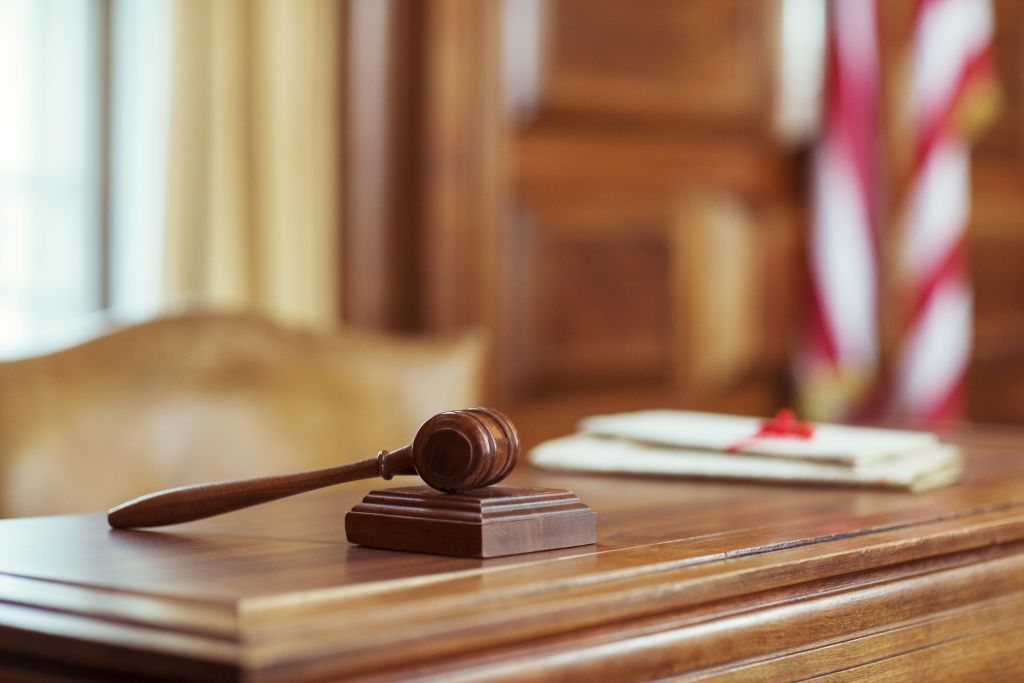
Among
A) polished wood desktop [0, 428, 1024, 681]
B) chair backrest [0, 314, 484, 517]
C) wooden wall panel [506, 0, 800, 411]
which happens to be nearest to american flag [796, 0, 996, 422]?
wooden wall panel [506, 0, 800, 411]

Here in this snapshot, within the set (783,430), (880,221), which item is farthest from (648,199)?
(783,430)

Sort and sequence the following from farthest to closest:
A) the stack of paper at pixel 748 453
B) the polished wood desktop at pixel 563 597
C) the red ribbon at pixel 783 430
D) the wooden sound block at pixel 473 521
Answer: the red ribbon at pixel 783 430 → the stack of paper at pixel 748 453 → the wooden sound block at pixel 473 521 → the polished wood desktop at pixel 563 597

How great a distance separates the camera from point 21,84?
302 centimetres

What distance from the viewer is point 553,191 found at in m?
3.59

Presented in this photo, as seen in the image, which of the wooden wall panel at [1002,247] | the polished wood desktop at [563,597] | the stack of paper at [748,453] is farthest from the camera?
the wooden wall panel at [1002,247]

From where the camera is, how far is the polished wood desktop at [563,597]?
69cm

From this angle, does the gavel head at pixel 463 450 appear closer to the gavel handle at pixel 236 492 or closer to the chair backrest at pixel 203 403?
the gavel handle at pixel 236 492

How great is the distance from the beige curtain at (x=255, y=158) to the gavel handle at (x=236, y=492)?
2.12 m

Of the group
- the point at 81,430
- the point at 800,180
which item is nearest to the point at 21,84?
the point at 81,430

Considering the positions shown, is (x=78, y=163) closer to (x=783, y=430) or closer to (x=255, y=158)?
(x=255, y=158)

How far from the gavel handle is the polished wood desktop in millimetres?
16

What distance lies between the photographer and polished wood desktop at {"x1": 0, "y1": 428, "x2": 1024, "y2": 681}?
0.69 metres

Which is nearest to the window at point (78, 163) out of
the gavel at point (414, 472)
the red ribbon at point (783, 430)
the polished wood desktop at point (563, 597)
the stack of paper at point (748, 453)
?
the stack of paper at point (748, 453)

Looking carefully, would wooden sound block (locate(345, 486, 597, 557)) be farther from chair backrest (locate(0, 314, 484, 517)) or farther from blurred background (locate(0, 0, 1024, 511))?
blurred background (locate(0, 0, 1024, 511))
